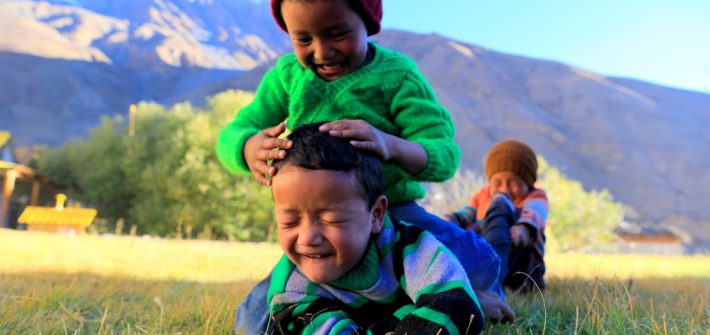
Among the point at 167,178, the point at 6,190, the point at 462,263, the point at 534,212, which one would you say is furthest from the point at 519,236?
the point at 6,190

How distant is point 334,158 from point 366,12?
0.73 m

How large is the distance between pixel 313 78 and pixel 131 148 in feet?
77.8

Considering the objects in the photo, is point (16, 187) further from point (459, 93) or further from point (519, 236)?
point (459, 93)

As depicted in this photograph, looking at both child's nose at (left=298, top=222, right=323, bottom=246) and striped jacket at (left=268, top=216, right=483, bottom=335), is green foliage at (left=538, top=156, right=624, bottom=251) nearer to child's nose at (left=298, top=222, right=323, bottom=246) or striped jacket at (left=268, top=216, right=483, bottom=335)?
striped jacket at (left=268, top=216, right=483, bottom=335)

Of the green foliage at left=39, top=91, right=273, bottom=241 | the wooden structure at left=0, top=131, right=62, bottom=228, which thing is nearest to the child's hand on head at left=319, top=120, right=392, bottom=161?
the green foliage at left=39, top=91, right=273, bottom=241

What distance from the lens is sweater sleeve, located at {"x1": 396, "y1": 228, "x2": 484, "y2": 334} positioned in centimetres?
132

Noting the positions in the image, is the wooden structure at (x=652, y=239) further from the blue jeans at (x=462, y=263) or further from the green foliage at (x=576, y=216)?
the blue jeans at (x=462, y=263)

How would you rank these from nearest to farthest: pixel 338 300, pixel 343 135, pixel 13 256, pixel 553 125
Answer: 1. pixel 343 135
2. pixel 338 300
3. pixel 13 256
4. pixel 553 125

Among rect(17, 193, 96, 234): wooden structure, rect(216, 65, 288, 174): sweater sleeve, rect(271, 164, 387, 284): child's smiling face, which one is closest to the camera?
rect(271, 164, 387, 284): child's smiling face

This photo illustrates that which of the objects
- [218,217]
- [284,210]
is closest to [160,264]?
[284,210]

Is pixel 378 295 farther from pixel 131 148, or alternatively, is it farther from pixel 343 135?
pixel 131 148

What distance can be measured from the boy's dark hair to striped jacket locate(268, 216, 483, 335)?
186 millimetres

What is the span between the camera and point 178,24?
82750 mm

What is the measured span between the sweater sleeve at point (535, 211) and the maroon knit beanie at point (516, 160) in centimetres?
15
